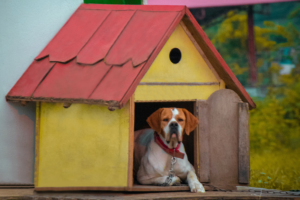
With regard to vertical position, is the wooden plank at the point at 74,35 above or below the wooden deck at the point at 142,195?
above

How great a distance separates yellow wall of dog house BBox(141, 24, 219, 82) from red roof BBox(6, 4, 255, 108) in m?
0.12

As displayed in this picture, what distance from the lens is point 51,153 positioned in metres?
4.61

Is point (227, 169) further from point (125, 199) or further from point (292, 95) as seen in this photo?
point (292, 95)

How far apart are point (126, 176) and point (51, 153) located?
34.3 inches

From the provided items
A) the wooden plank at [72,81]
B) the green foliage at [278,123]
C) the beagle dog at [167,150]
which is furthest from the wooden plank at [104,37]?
the green foliage at [278,123]

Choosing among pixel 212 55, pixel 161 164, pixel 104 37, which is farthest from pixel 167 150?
pixel 104 37

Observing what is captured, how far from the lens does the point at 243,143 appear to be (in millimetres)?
5020

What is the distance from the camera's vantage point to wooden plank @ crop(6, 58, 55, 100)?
475 cm

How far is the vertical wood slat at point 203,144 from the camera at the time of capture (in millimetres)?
4949

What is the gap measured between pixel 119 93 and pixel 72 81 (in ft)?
2.22

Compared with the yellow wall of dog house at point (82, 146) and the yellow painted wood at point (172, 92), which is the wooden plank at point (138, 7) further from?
the yellow wall of dog house at point (82, 146)

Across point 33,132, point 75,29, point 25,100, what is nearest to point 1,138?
point 33,132

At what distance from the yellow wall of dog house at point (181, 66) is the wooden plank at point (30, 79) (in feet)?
3.88

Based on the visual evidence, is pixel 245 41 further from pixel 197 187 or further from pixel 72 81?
pixel 72 81
